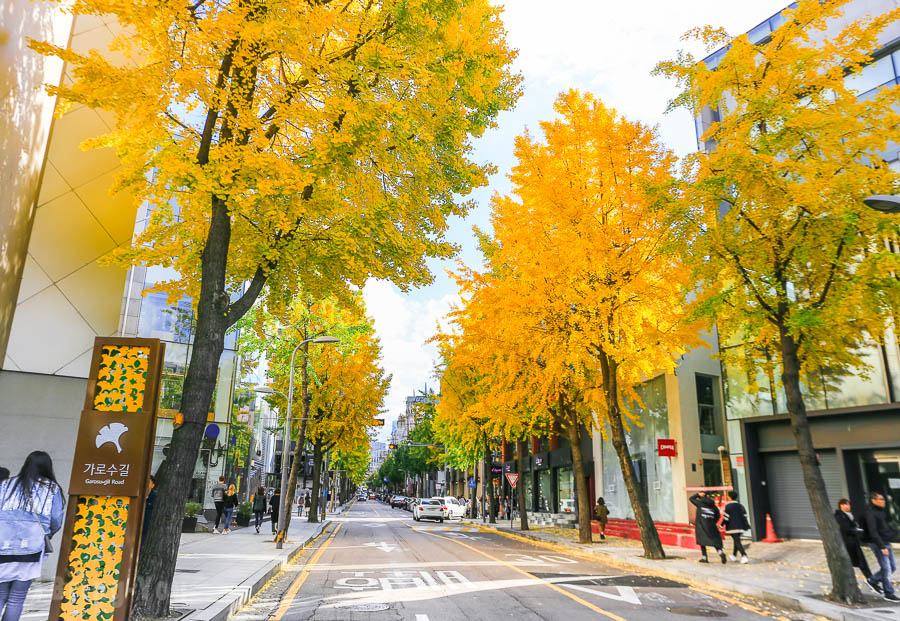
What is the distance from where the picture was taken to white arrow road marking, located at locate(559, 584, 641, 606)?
9438 mm

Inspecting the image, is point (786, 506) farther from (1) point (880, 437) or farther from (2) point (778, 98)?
(2) point (778, 98)

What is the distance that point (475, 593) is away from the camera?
973cm

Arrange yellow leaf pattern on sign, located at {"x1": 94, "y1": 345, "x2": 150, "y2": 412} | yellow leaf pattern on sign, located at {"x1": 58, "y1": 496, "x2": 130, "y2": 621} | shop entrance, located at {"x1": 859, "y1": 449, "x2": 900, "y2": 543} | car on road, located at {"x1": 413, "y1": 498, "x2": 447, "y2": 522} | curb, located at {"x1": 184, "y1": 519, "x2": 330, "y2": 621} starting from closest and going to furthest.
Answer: yellow leaf pattern on sign, located at {"x1": 58, "y1": 496, "x2": 130, "y2": 621}
yellow leaf pattern on sign, located at {"x1": 94, "y1": 345, "x2": 150, "y2": 412}
curb, located at {"x1": 184, "y1": 519, "x2": 330, "y2": 621}
shop entrance, located at {"x1": 859, "y1": 449, "x2": 900, "y2": 543}
car on road, located at {"x1": 413, "y1": 498, "x2": 447, "y2": 522}

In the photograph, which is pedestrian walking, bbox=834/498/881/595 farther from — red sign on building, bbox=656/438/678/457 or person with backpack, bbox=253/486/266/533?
person with backpack, bbox=253/486/266/533

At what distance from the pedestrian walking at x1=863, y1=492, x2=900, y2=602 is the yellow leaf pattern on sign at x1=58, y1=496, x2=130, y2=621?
10.9 metres

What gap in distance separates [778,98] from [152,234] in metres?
11.1

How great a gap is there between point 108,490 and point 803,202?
10756mm

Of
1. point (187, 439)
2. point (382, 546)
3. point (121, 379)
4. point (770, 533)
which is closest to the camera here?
point (121, 379)

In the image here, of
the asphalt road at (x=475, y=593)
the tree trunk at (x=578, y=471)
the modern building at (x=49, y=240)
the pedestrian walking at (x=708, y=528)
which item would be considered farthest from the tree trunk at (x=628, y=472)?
the modern building at (x=49, y=240)

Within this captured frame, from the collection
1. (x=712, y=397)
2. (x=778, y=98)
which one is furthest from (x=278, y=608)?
(x=712, y=397)

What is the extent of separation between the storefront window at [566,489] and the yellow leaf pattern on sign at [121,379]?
2835 centimetres

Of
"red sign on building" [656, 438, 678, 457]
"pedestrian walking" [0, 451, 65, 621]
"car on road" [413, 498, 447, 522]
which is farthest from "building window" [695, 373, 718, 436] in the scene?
"car on road" [413, 498, 447, 522]

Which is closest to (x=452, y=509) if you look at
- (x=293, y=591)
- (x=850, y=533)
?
(x=293, y=591)

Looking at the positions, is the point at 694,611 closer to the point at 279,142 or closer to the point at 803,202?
the point at 803,202
